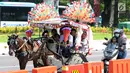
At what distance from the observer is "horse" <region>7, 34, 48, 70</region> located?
38.1 ft

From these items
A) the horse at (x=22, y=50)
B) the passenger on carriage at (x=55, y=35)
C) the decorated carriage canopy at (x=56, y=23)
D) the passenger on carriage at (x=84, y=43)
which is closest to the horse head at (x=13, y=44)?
the horse at (x=22, y=50)

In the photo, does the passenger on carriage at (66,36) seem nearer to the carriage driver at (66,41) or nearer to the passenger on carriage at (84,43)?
the carriage driver at (66,41)

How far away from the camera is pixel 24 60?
39.7 ft

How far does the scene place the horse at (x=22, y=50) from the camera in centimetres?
1162

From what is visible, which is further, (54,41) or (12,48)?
(54,41)

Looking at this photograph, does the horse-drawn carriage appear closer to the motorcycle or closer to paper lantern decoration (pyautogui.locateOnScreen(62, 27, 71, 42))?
paper lantern decoration (pyautogui.locateOnScreen(62, 27, 71, 42))

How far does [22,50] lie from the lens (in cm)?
1196

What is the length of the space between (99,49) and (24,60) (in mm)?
16002

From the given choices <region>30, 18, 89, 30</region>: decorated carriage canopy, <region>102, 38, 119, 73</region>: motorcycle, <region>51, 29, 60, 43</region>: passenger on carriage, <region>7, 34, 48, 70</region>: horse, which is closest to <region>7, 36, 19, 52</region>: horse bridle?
<region>7, 34, 48, 70</region>: horse

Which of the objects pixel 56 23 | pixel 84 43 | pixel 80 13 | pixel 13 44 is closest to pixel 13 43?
pixel 13 44

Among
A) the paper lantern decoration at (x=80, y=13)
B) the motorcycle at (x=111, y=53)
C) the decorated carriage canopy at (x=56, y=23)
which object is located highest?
the paper lantern decoration at (x=80, y=13)

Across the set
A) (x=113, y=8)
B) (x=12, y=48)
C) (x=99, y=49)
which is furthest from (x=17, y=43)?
(x=113, y=8)

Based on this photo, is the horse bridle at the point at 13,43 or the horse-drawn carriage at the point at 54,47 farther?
the horse-drawn carriage at the point at 54,47

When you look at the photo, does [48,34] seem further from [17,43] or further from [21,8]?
[21,8]
